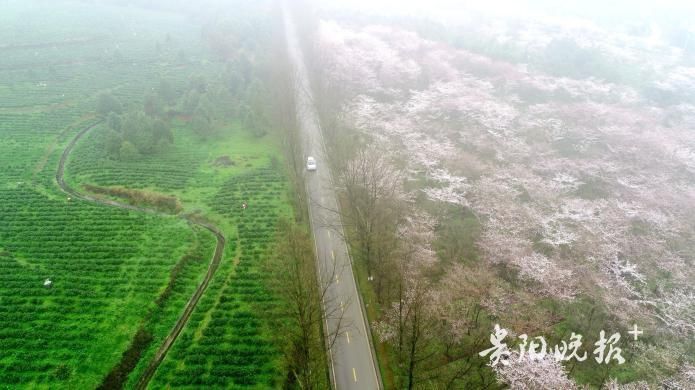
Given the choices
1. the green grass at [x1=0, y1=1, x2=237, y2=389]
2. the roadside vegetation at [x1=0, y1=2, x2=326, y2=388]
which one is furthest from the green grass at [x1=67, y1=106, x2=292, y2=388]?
the green grass at [x1=0, y1=1, x2=237, y2=389]

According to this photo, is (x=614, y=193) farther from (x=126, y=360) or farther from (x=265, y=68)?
(x=265, y=68)

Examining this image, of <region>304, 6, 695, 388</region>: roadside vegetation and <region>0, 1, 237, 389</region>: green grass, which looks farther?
<region>0, 1, 237, 389</region>: green grass

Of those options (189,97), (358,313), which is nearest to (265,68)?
(189,97)

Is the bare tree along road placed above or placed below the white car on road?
below

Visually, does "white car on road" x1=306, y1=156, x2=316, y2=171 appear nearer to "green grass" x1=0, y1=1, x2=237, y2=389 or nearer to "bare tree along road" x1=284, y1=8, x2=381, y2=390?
"bare tree along road" x1=284, y1=8, x2=381, y2=390

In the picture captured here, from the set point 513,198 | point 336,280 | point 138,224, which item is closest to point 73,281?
point 138,224

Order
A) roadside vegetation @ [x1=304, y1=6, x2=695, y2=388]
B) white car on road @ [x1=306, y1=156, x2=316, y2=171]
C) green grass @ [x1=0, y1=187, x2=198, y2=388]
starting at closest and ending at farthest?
1. roadside vegetation @ [x1=304, y1=6, x2=695, y2=388]
2. green grass @ [x1=0, y1=187, x2=198, y2=388]
3. white car on road @ [x1=306, y1=156, x2=316, y2=171]
